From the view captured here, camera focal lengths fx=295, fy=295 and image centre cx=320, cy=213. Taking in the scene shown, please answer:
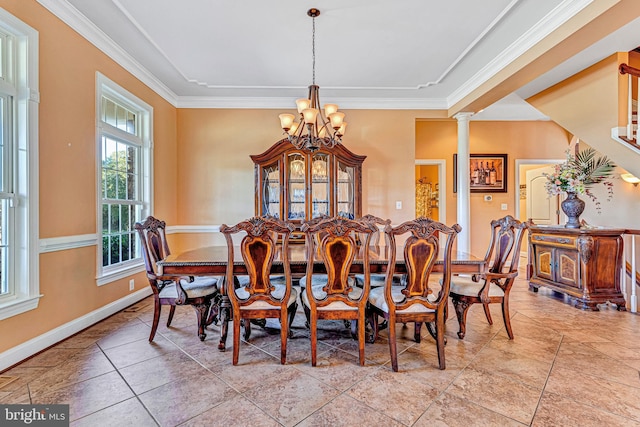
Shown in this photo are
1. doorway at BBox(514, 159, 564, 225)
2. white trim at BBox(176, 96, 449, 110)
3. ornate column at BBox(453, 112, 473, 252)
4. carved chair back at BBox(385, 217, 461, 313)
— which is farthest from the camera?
doorway at BBox(514, 159, 564, 225)

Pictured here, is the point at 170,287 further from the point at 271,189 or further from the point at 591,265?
the point at 591,265

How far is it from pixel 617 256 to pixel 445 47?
9.37 ft

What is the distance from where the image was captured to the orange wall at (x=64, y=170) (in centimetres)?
220

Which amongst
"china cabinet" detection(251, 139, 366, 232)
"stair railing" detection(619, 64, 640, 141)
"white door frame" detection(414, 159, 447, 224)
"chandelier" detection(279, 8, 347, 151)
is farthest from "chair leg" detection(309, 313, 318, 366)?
"white door frame" detection(414, 159, 447, 224)

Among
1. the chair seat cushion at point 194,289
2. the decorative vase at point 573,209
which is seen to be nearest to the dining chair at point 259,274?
the chair seat cushion at point 194,289

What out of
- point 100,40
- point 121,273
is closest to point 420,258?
point 121,273

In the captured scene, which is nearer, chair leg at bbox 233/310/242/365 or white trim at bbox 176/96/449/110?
chair leg at bbox 233/310/242/365

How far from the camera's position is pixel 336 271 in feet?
6.48

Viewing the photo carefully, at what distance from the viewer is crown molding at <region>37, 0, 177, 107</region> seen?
7.62ft

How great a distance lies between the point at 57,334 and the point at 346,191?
3.30 metres

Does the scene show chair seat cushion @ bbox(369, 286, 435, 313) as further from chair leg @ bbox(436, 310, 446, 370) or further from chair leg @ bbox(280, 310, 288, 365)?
chair leg @ bbox(280, 310, 288, 365)

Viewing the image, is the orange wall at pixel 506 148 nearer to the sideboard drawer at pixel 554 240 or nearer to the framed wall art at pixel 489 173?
the framed wall art at pixel 489 173

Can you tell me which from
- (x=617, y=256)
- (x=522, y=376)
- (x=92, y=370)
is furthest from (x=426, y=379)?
(x=617, y=256)

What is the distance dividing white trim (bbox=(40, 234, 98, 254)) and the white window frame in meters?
0.10
